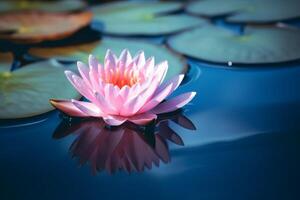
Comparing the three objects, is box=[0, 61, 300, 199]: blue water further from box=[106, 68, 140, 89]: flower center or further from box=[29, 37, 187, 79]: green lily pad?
box=[29, 37, 187, 79]: green lily pad

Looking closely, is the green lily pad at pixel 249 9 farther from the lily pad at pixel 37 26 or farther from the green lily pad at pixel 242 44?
the lily pad at pixel 37 26

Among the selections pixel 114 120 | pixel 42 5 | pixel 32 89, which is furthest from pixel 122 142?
pixel 42 5

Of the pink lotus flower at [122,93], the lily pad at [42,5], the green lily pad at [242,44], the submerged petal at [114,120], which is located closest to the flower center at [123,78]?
the pink lotus flower at [122,93]

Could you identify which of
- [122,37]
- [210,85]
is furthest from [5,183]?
[122,37]

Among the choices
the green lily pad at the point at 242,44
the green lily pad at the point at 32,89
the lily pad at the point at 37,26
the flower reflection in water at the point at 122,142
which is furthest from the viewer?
the lily pad at the point at 37,26

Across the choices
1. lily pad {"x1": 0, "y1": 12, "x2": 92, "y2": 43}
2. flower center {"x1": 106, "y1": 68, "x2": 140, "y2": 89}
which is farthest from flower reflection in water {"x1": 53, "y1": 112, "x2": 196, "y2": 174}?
lily pad {"x1": 0, "y1": 12, "x2": 92, "y2": 43}

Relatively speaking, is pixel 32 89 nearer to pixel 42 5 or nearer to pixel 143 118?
pixel 143 118

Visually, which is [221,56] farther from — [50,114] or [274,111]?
[50,114]
